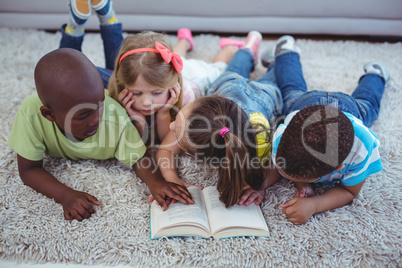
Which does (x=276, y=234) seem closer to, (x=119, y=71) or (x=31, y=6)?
(x=119, y=71)

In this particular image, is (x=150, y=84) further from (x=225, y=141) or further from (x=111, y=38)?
(x=111, y=38)

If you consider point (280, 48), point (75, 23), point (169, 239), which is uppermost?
point (75, 23)

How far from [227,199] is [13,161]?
0.67m

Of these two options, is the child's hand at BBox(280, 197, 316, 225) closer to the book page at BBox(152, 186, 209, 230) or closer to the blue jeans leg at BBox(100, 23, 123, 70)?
the book page at BBox(152, 186, 209, 230)

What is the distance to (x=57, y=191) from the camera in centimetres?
89

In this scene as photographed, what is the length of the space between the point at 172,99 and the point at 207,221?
1.35ft

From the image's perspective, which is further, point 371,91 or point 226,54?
point 226,54

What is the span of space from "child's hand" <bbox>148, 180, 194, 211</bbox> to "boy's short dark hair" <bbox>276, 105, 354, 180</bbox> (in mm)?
283

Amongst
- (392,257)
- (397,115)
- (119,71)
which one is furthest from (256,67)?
(392,257)

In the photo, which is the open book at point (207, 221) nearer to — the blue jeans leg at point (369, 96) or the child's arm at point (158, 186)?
the child's arm at point (158, 186)

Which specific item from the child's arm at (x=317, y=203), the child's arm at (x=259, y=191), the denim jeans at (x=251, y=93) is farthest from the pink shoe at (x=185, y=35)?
the child's arm at (x=317, y=203)

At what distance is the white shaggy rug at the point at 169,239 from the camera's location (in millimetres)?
785

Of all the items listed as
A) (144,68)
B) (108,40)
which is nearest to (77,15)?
(108,40)

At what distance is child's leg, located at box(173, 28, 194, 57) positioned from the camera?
1542 millimetres
